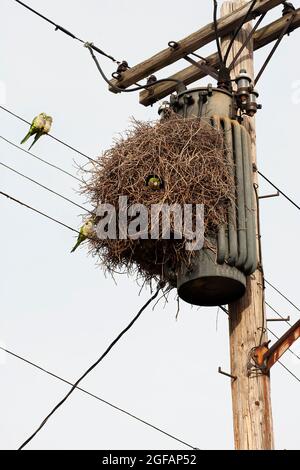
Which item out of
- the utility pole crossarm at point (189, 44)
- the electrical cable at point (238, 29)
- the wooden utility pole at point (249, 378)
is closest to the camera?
the wooden utility pole at point (249, 378)

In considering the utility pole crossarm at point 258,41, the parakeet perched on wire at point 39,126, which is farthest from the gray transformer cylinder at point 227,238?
the parakeet perched on wire at point 39,126

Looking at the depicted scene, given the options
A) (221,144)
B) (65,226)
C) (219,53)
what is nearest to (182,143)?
(221,144)

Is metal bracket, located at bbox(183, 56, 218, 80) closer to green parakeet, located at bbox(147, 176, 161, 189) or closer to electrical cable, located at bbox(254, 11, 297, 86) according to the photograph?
electrical cable, located at bbox(254, 11, 297, 86)

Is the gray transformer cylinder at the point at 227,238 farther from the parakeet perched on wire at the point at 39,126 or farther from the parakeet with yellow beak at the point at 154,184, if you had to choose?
the parakeet perched on wire at the point at 39,126

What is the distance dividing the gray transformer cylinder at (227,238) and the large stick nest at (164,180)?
75 mm

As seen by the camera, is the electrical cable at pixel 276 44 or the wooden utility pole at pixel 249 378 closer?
the wooden utility pole at pixel 249 378

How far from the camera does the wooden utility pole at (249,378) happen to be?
8.34m

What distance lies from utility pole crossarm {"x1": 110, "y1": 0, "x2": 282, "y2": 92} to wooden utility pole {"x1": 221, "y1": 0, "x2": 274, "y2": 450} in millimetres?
1561

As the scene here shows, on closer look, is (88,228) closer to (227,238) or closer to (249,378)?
(227,238)

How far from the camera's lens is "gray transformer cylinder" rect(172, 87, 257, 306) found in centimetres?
867

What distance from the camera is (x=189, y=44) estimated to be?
33.9ft

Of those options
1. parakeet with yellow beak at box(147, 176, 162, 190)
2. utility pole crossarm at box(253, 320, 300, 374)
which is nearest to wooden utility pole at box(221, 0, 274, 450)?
utility pole crossarm at box(253, 320, 300, 374)

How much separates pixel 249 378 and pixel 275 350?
261mm

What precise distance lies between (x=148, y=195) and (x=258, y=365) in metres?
1.37
